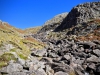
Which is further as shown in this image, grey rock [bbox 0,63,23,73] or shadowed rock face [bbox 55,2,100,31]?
shadowed rock face [bbox 55,2,100,31]

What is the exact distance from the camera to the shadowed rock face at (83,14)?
349 feet

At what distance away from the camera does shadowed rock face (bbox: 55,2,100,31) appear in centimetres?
10625

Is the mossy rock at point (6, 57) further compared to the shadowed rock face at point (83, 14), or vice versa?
the shadowed rock face at point (83, 14)

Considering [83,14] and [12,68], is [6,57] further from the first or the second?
[83,14]

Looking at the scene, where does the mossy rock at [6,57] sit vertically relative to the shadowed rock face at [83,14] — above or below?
below

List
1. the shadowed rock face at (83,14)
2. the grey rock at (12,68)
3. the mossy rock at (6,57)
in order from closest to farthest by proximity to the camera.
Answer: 1. the grey rock at (12,68)
2. the mossy rock at (6,57)
3. the shadowed rock face at (83,14)

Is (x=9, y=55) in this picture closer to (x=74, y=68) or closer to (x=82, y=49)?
(x=74, y=68)

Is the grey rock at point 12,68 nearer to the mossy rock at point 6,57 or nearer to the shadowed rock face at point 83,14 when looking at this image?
the mossy rock at point 6,57

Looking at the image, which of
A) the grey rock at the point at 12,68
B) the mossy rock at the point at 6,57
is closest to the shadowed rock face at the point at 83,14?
the mossy rock at the point at 6,57

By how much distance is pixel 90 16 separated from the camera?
351 ft

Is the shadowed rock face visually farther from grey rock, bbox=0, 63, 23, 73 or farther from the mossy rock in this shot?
grey rock, bbox=0, 63, 23, 73

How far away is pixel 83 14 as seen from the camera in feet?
357

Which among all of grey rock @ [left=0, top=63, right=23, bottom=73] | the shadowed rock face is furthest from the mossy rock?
the shadowed rock face

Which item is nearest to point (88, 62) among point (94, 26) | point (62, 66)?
point (62, 66)
